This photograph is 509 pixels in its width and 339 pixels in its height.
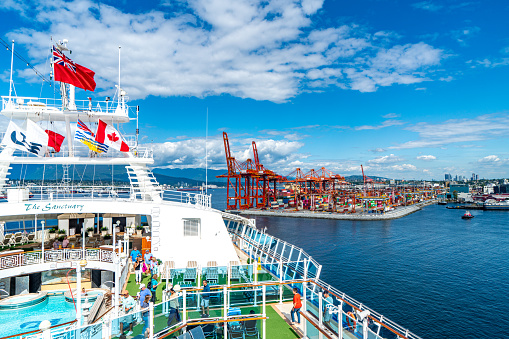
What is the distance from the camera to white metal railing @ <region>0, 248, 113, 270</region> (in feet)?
40.8

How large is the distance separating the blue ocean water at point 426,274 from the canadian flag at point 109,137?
19.3m

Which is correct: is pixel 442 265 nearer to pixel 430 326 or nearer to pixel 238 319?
pixel 430 326

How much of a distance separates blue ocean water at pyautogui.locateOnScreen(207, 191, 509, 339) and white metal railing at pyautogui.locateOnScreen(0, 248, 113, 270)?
1765 centimetres

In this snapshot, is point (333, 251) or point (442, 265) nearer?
point (442, 265)

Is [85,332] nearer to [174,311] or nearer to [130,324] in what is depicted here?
[130,324]

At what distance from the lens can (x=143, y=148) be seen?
53.6 feet

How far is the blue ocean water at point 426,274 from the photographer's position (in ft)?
66.4

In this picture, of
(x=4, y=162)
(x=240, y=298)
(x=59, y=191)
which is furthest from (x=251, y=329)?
(x=4, y=162)

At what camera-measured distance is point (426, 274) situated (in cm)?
2953

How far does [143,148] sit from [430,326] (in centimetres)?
1966

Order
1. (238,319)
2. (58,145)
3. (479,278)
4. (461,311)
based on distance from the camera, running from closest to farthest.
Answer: (238,319) < (58,145) < (461,311) < (479,278)

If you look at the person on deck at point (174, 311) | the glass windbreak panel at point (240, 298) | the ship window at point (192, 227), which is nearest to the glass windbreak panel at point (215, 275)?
the glass windbreak panel at point (240, 298)

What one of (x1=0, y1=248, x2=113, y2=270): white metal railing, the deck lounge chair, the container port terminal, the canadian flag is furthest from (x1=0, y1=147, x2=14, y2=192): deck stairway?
the container port terminal

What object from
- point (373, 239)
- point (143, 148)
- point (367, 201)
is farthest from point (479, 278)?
Answer: point (367, 201)
